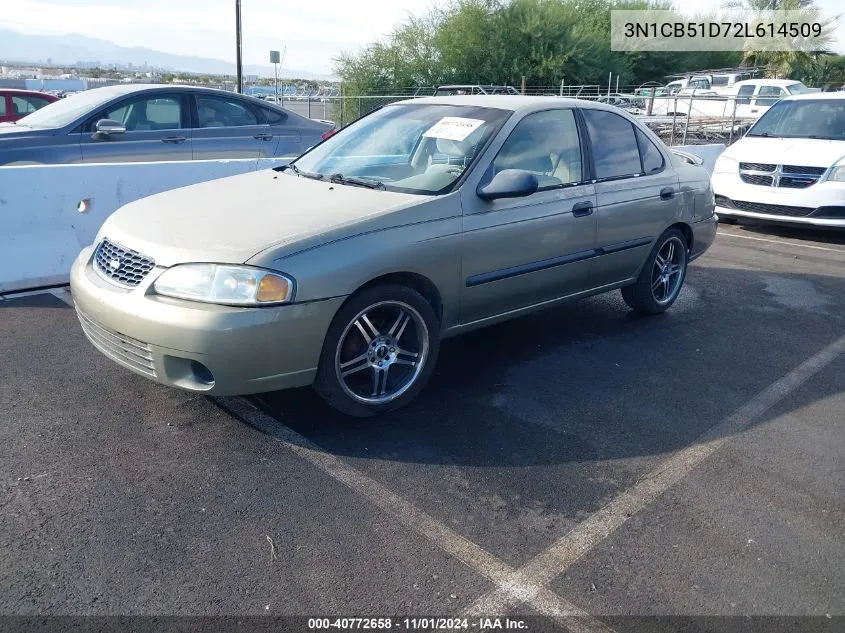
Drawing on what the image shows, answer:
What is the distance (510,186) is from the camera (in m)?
4.25

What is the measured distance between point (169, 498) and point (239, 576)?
0.65m

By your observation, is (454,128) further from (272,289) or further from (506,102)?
(272,289)

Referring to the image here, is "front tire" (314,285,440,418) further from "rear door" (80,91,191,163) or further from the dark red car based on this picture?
the dark red car

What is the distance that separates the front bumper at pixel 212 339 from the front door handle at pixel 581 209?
1958mm

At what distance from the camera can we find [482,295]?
446 cm

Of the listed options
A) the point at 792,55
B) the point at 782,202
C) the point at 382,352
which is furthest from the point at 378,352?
the point at 792,55

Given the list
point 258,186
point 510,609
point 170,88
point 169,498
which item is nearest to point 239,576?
point 169,498

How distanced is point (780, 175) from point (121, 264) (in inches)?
331

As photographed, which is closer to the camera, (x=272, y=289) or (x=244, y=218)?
(x=272, y=289)

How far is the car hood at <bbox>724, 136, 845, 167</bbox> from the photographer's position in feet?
30.6

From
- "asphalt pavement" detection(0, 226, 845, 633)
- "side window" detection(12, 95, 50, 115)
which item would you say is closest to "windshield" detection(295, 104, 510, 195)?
"asphalt pavement" detection(0, 226, 845, 633)

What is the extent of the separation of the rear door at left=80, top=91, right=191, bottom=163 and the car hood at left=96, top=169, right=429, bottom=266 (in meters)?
4.04

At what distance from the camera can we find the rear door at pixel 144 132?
8008mm

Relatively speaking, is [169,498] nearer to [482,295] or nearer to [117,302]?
[117,302]
